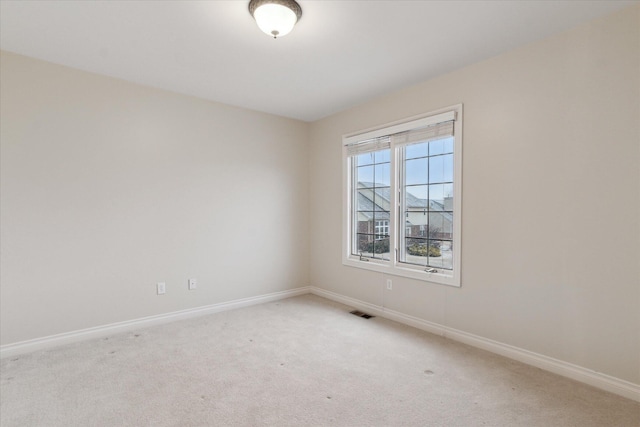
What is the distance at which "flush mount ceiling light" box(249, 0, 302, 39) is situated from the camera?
2006 millimetres

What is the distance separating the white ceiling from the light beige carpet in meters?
2.55

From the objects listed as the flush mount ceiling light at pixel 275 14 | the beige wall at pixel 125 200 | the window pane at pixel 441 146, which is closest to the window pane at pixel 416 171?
the window pane at pixel 441 146

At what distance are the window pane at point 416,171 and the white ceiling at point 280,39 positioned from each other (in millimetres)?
825

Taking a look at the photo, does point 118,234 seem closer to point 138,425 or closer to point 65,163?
point 65,163

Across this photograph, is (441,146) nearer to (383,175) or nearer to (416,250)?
(383,175)

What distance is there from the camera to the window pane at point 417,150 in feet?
11.1

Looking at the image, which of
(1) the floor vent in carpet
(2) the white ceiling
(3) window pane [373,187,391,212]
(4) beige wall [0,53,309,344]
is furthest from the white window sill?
(2) the white ceiling

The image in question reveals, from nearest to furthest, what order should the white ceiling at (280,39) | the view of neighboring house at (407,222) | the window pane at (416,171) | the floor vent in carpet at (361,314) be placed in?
the white ceiling at (280,39) < the view of neighboring house at (407,222) < the window pane at (416,171) < the floor vent in carpet at (361,314)

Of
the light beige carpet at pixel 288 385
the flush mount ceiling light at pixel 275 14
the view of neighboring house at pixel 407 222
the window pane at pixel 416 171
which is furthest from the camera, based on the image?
the window pane at pixel 416 171

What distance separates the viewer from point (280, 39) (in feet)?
8.21

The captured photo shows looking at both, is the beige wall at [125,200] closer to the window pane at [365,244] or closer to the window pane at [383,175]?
the window pane at [365,244]

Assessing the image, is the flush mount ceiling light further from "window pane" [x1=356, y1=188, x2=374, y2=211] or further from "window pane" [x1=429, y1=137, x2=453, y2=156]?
"window pane" [x1=356, y1=188, x2=374, y2=211]

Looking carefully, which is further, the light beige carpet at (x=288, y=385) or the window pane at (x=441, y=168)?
the window pane at (x=441, y=168)

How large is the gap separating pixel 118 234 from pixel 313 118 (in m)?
2.85
